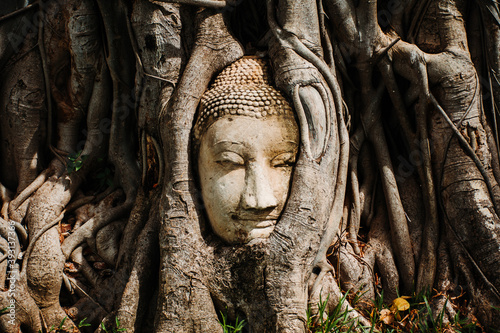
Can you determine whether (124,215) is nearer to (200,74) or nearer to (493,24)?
(200,74)

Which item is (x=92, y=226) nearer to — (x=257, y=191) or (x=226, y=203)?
(x=226, y=203)

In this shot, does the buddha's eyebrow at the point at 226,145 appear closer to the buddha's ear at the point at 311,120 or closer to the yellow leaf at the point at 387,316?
the buddha's ear at the point at 311,120

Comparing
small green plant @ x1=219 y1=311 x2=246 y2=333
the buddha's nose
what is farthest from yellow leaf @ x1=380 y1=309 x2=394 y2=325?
the buddha's nose

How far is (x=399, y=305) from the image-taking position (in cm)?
275

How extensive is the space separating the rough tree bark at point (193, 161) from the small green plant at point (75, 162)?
2 centimetres

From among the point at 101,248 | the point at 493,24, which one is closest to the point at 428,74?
the point at 493,24

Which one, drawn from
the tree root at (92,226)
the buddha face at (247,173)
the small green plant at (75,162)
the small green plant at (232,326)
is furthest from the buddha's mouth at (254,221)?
the small green plant at (75,162)

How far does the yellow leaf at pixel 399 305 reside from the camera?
108 inches

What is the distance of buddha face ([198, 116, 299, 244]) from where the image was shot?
2408 mm

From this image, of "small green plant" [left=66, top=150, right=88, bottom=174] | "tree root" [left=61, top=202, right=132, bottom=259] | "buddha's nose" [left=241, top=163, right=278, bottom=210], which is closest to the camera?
"buddha's nose" [left=241, top=163, right=278, bottom=210]

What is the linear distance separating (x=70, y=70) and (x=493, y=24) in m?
3.31

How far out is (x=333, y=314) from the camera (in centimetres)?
255

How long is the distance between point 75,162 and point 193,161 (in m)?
1.16

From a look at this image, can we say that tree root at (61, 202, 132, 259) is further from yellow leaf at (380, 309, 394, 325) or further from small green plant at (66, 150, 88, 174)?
yellow leaf at (380, 309, 394, 325)
